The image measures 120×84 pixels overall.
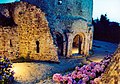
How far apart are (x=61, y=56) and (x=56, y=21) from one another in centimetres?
311

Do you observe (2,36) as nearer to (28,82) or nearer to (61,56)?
(28,82)

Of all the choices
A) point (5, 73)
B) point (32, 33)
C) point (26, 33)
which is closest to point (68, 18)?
point (32, 33)

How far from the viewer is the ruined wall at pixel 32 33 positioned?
15562 millimetres

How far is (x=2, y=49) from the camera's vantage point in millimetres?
14695

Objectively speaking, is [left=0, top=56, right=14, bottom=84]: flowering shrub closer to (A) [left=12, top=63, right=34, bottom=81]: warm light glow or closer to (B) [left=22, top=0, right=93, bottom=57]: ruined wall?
(A) [left=12, top=63, right=34, bottom=81]: warm light glow

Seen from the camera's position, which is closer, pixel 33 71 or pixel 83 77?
pixel 83 77

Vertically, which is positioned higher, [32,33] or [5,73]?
[32,33]

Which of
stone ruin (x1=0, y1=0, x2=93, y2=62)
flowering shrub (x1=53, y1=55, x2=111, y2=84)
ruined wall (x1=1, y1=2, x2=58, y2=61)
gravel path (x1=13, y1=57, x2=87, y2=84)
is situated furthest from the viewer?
ruined wall (x1=1, y1=2, x2=58, y2=61)

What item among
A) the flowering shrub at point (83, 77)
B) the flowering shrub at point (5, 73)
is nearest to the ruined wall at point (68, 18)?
the flowering shrub at point (5, 73)

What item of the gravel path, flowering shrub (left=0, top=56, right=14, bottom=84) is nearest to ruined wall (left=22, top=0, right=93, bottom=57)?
the gravel path

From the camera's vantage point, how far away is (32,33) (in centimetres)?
1586

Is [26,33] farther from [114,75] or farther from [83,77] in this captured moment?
[114,75]

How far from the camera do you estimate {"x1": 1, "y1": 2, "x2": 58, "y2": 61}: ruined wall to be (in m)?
15.6

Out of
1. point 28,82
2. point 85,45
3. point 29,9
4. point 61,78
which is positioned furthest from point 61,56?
point 61,78
